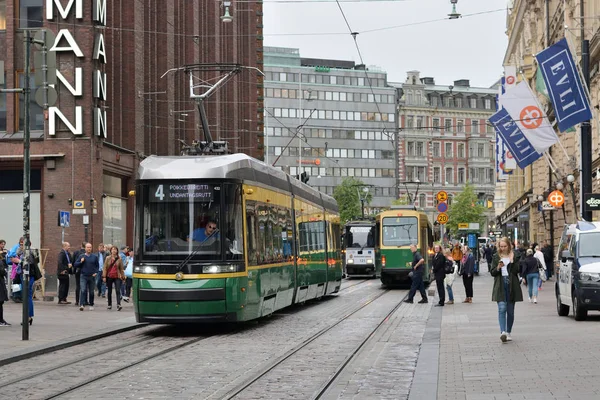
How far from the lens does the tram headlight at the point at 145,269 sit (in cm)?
2019

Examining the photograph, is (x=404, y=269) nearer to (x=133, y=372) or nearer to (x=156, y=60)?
(x=156, y=60)

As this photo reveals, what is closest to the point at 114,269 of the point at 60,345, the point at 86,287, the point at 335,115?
the point at 86,287

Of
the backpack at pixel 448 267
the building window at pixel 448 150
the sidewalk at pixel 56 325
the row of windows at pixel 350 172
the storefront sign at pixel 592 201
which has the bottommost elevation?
the sidewalk at pixel 56 325

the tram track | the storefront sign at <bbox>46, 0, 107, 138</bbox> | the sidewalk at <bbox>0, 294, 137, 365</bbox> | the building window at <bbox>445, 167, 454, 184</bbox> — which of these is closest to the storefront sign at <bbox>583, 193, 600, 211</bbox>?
the tram track

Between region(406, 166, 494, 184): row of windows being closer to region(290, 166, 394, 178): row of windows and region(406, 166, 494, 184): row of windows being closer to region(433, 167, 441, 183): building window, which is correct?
region(433, 167, 441, 183): building window

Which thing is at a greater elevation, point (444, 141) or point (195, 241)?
point (444, 141)

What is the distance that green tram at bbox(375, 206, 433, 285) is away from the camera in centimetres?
4253

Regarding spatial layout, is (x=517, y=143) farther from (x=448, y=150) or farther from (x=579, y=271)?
(x=448, y=150)

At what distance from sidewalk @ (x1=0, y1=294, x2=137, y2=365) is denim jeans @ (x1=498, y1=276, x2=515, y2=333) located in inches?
274

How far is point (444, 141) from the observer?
141 metres

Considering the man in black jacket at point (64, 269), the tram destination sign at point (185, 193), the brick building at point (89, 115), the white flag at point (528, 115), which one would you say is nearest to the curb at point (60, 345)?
the tram destination sign at point (185, 193)

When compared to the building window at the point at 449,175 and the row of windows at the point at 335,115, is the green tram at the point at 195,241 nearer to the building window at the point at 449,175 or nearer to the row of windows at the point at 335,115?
the row of windows at the point at 335,115

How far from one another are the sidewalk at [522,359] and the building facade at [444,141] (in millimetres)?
113420

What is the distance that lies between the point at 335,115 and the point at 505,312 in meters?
115
